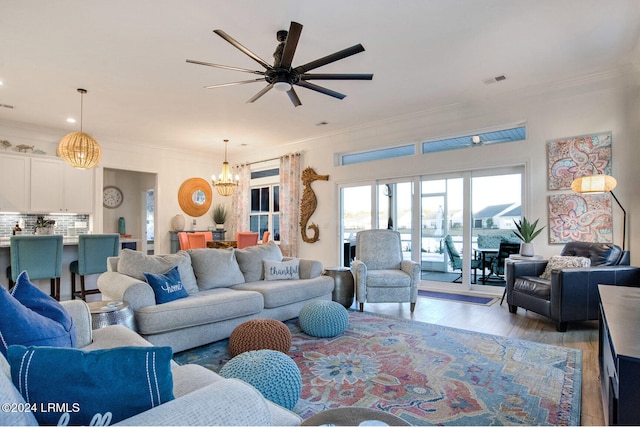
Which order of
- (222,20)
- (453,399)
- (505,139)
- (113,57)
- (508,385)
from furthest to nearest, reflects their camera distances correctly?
1. (505,139)
2. (113,57)
3. (222,20)
4. (508,385)
5. (453,399)

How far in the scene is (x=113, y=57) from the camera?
3760mm

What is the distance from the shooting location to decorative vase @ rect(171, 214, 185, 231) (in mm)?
8117

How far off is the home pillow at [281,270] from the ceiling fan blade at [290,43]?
2210 millimetres

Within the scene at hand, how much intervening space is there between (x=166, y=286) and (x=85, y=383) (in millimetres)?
2256

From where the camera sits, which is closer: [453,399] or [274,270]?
[453,399]

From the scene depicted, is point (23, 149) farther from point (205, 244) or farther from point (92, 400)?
point (92, 400)

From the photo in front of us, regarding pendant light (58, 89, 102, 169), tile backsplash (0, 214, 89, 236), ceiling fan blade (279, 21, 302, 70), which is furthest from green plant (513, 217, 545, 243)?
tile backsplash (0, 214, 89, 236)

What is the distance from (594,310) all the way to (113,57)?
5.77 m

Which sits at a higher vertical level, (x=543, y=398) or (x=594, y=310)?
(x=594, y=310)

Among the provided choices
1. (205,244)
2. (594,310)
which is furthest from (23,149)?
(594,310)

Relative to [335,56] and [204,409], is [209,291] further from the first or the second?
[204,409]

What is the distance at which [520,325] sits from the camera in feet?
11.8

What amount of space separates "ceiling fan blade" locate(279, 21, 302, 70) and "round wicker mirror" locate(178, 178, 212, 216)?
630 centimetres

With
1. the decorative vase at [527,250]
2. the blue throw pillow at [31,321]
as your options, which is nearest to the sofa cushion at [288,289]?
the blue throw pillow at [31,321]
